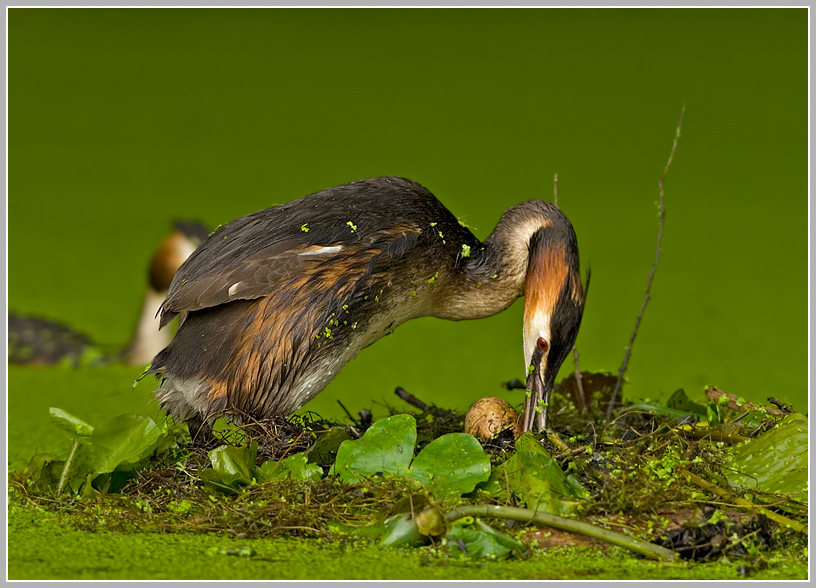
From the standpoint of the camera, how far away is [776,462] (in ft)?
11.0

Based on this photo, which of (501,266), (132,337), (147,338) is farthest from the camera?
(132,337)

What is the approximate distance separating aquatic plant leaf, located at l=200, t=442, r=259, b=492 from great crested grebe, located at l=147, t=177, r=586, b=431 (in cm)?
33

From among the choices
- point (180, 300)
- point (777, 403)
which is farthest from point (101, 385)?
point (777, 403)

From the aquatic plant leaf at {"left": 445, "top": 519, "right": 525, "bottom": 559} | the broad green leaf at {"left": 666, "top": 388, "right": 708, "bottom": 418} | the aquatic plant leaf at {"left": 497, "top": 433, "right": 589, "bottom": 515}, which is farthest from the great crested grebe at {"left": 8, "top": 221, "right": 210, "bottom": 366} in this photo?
the aquatic plant leaf at {"left": 445, "top": 519, "right": 525, "bottom": 559}

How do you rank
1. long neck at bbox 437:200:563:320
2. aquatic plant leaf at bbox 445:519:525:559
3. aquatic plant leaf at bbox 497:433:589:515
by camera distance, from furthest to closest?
long neck at bbox 437:200:563:320 < aquatic plant leaf at bbox 497:433:589:515 < aquatic plant leaf at bbox 445:519:525:559

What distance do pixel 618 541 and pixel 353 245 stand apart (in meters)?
1.37

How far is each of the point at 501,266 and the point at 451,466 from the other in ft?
3.45

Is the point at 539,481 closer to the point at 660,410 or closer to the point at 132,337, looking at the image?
the point at 660,410

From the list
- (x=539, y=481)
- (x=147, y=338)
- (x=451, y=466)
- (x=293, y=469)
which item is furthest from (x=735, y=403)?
(x=147, y=338)

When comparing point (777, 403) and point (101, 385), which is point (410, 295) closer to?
point (777, 403)

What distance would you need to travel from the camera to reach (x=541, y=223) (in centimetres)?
402

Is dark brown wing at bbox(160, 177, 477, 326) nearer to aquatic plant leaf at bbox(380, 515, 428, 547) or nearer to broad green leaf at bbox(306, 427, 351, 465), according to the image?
broad green leaf at bbox(306, 427, 351, 465)

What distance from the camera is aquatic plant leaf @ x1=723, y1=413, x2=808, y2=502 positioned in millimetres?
3252

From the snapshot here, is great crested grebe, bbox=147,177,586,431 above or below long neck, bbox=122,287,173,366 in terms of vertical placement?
above
